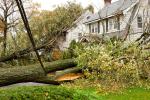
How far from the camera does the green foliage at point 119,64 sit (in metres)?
12.6

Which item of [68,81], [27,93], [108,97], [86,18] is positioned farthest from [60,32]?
[86,18]

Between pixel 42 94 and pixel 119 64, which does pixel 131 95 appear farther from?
pixel 42 94

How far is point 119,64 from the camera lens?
1257 cm

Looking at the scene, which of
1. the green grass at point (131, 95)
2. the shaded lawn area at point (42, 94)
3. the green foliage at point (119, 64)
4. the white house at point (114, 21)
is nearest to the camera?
the shaded lawn area at point (42, 94)

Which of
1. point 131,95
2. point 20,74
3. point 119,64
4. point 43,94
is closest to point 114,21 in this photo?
point 119,64

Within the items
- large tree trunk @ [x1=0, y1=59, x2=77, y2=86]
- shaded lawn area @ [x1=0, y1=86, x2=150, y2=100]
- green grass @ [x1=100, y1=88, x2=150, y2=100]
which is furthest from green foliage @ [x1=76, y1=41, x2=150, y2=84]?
shaded lawn area @ [x1=0, y1=86, x2=150, y2=100]

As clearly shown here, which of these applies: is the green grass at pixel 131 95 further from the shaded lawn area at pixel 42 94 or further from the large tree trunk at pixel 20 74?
the shaded lawn area at pixel 42 94

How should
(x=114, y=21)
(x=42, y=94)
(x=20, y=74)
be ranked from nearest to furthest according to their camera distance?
(x=42, y=94) < (x=20, y=74) < (x=114, y=21)

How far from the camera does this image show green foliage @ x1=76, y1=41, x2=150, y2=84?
12.6m

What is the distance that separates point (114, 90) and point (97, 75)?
1.09 meters

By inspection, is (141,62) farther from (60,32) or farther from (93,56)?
(60,32)

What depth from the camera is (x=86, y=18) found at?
4434cm

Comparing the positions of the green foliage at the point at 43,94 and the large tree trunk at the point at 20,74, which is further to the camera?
the large tree trunk at the point at 20,74

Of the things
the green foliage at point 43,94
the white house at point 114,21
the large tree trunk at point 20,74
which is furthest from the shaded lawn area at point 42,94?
the white house at point 114,21
